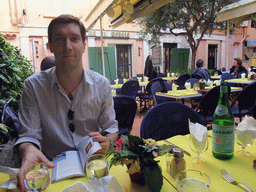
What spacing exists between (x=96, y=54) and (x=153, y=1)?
6.58 metres

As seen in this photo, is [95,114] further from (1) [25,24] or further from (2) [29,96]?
(1) [25,24]

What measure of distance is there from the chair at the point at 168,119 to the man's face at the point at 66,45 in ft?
2.38

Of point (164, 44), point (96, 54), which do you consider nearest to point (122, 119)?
point (96, 54)

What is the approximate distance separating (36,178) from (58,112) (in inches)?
27.2

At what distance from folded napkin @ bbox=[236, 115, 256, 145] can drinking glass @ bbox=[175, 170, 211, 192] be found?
473 millimetres

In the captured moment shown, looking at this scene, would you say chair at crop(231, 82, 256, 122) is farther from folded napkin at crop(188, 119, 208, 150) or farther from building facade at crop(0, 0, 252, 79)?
building facade at crop(0, 0, 252, 79)

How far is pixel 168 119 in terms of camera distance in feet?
5.02

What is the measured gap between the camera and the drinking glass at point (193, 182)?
643mm

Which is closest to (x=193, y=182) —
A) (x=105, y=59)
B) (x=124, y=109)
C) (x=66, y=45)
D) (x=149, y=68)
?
(x=66, y=45)

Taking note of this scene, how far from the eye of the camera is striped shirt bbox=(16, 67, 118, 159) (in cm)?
133

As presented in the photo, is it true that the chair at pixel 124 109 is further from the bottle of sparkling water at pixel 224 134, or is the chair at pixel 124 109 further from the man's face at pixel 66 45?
the bottle of sparkling water at pixel 224 134

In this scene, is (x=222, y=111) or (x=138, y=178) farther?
(x=222, y=111)

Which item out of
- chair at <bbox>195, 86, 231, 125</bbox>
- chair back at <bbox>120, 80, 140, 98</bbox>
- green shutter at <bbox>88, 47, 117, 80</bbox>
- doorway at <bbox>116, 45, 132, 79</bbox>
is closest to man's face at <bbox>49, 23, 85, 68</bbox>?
chair at <bbox>195, 86, 231, 125</bbox>

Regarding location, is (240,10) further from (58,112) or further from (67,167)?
(67,167)
